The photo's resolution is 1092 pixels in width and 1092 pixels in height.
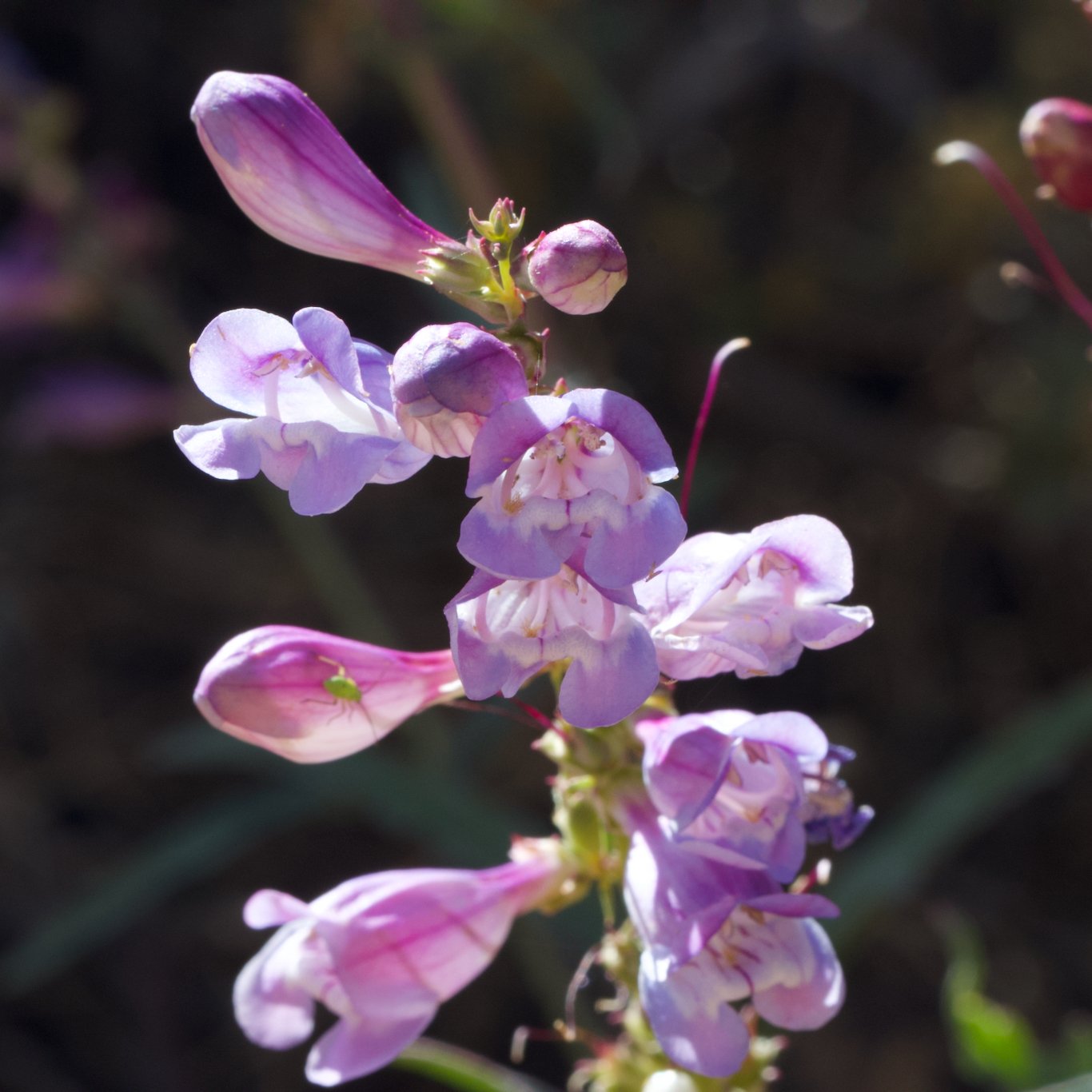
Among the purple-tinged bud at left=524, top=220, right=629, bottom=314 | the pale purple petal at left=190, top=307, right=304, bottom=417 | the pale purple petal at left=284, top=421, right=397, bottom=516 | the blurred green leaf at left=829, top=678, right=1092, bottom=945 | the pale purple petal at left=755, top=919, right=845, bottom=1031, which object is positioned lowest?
the blurred green leaf at left=829, top=678, right=1092, bottom=945

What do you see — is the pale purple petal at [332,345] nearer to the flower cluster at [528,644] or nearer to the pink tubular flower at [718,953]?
the flower cluster at [528,644]

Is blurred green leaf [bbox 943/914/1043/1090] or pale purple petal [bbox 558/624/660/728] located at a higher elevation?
pale purple petal [bbox 558/624/660/728]

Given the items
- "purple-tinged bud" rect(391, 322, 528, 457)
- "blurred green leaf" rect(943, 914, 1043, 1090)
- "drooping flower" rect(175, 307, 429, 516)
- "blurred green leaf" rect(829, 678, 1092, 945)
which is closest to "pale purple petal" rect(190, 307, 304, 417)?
"drooping flower" rect(175, 307, 429, 516)

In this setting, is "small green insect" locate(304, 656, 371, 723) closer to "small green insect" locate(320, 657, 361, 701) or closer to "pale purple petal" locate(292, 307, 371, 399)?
"small green insect" locate(320, 657, 361, 701)

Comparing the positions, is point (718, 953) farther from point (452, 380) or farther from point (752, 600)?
point (452, 380)

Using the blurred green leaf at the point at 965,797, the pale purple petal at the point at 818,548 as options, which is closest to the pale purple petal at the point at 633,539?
the pale purple petal at the point at 818,548

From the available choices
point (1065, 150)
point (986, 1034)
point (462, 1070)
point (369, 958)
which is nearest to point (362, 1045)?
point (369, 958)
